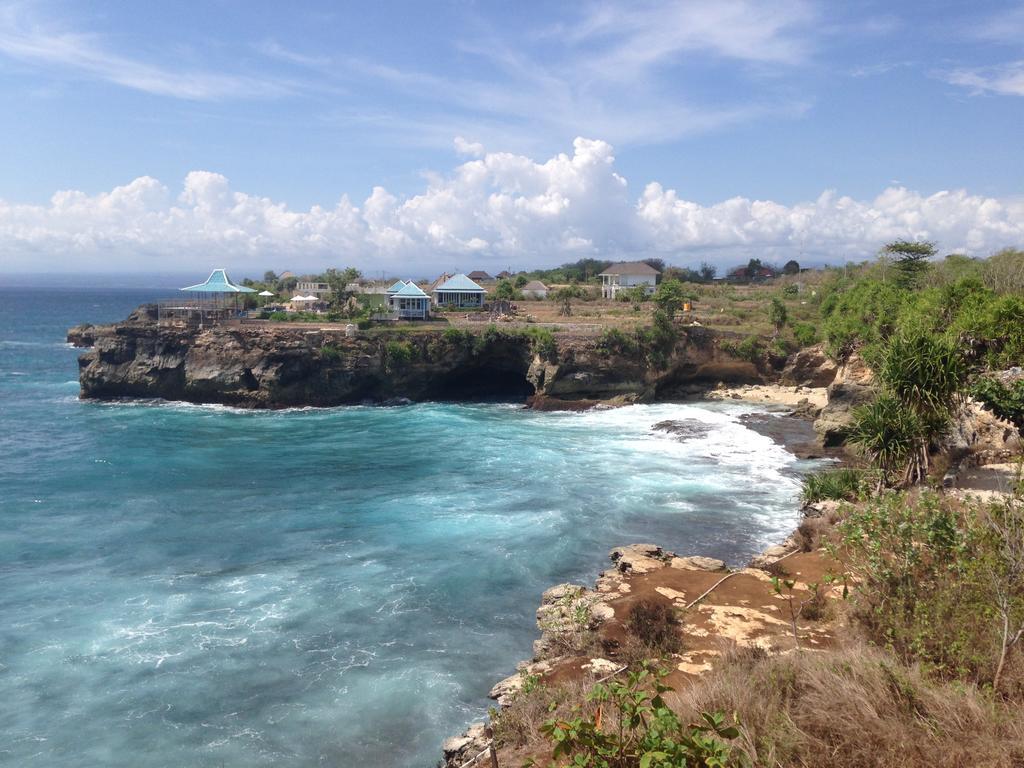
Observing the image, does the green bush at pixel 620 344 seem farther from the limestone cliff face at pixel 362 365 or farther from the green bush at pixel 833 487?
the green bush at pixel 833 487

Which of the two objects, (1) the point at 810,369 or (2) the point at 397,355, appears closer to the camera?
(2) the point at 397,355

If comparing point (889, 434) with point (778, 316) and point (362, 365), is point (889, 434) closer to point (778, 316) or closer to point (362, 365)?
point (778, 316)

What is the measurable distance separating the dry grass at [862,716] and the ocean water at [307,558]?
26.3 ft

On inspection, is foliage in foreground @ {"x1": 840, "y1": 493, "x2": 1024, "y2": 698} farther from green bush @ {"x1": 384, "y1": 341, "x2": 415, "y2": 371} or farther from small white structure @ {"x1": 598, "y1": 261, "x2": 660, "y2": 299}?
small white structure @ {"x1": 598, "y1": 261, "x2": 660, "y2": 299}

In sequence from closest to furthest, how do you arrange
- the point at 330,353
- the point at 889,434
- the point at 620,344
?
the point at 889,434, the point at 330,353, the point at 620,344

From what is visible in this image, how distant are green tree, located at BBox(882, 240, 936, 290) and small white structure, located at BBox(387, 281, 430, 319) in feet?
137

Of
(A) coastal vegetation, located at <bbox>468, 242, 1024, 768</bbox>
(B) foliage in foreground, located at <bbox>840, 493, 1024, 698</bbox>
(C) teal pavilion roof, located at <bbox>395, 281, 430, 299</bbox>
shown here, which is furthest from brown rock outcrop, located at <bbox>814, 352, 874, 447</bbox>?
(C) teal pavilion roof, located at <bbox>395, 281, 430, 299</bbox>

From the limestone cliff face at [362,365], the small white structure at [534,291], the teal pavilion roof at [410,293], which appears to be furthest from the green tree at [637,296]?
the teal pavilion roof at [410,293]

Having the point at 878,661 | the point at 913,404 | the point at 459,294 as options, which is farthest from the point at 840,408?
the point at 459,294

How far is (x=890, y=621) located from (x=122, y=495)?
32191mm

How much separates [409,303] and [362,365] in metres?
14.0

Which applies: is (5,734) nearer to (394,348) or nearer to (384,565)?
(384,565)

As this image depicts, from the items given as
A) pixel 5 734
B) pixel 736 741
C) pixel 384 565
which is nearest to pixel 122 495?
pixel 384 565

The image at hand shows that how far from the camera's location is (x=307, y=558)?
82.8 feet
